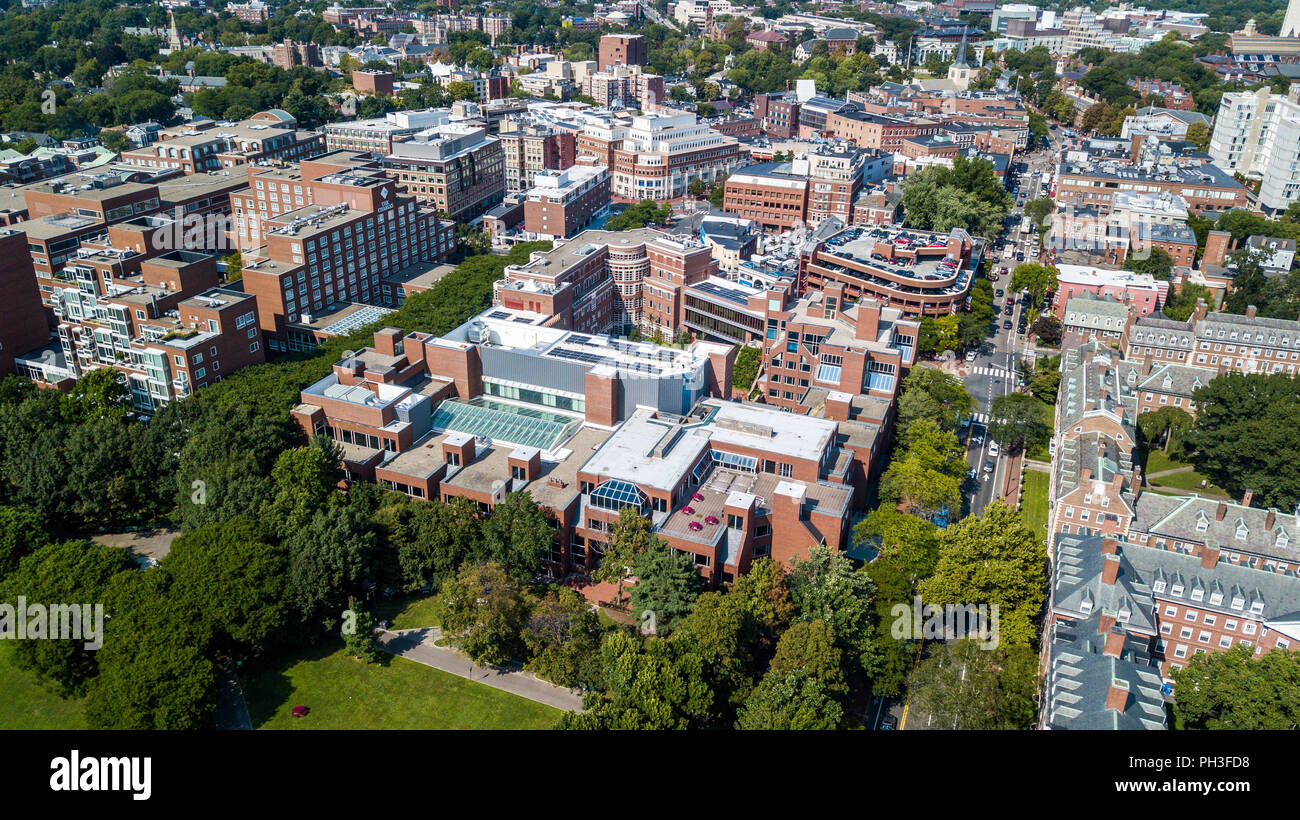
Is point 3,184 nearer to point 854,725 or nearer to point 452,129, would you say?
point 452,129

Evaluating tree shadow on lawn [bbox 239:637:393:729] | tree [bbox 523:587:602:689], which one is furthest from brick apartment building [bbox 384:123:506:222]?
tree [bbox 523:587:602:689]

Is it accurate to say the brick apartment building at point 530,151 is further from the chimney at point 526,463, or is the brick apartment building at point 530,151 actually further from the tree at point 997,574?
the tree at point 997,574

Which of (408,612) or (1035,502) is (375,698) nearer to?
(408,612)

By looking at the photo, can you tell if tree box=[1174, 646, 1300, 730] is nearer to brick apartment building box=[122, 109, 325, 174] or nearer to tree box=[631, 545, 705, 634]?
tree box=[631, 545, 705, 634]

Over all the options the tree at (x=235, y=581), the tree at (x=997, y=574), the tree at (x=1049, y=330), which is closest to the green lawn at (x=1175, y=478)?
the tree at (x=1049, y=330)

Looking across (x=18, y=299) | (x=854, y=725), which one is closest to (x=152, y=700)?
(x=854, y=725)

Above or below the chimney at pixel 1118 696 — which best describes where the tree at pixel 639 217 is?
above
